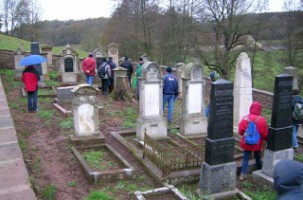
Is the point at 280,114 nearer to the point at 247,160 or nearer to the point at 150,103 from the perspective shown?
the point at 247,160

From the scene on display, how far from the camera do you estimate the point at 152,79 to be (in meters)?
8.61

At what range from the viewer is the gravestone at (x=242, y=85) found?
929 cm

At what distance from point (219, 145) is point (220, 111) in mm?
600

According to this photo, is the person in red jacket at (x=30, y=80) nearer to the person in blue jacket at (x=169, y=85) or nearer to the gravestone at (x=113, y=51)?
the person in blue jacket at (x=169, y=85)

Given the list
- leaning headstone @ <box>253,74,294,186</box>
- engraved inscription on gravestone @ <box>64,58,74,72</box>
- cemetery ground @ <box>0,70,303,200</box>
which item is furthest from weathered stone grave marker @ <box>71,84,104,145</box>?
engraved inscription on gravestone @ <box>64,58,74,72</box>

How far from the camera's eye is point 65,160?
724cm

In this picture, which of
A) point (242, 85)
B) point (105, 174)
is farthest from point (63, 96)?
point (105, 174)

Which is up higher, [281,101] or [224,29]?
[224,29]

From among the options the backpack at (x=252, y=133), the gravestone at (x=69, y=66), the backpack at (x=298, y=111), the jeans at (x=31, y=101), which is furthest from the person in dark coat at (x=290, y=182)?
the gravestone at (x=69, y=66)

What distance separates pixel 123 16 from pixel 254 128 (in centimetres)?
2614

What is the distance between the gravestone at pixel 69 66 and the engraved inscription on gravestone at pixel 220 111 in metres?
12.3

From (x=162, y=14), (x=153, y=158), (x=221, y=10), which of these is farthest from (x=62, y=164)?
(x=162, y=14)

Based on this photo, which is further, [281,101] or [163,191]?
[281,101]

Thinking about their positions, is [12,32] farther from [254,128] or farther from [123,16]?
[254,128]
